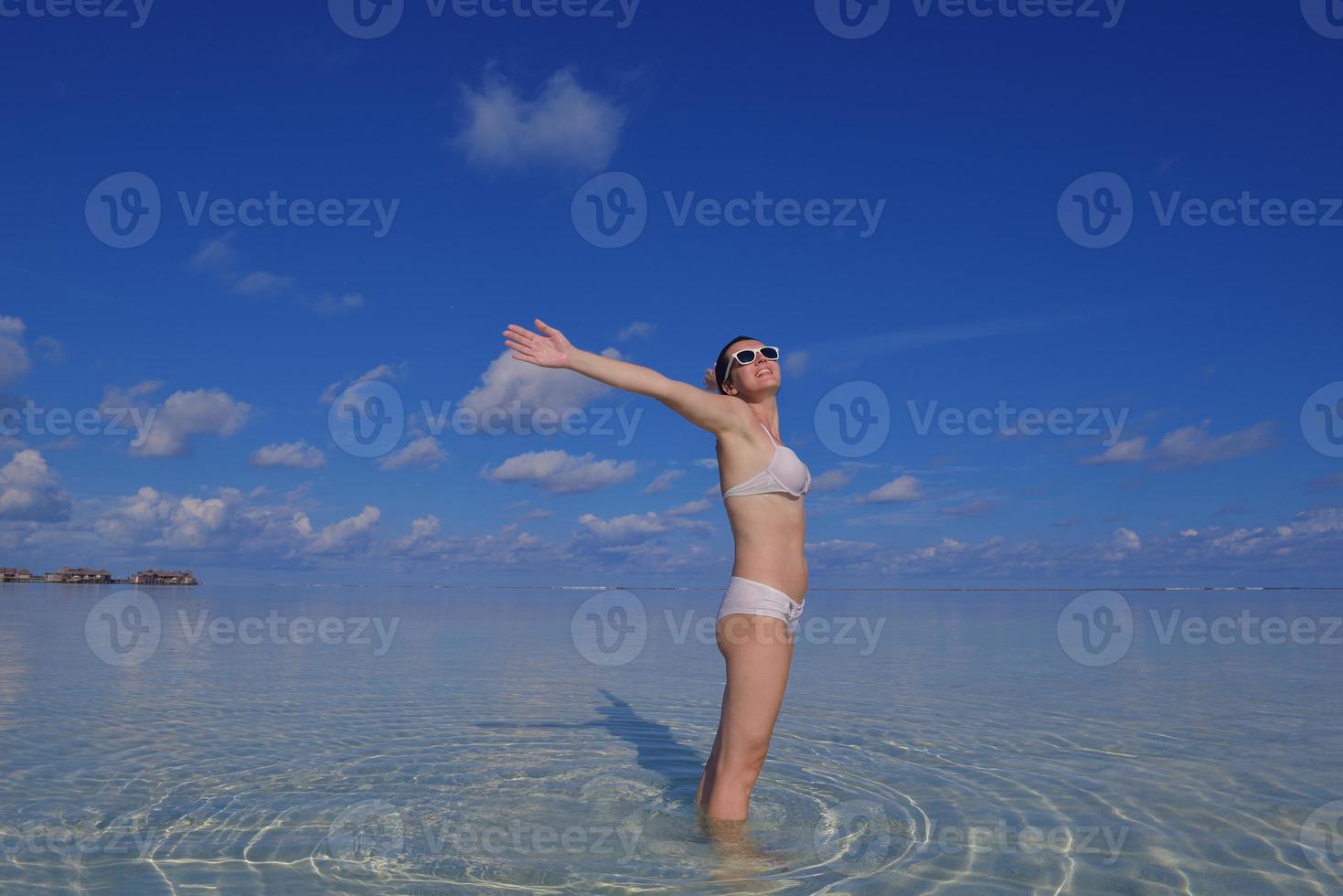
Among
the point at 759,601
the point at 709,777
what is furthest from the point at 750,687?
the point at 709,777

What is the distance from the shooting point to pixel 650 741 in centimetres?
976

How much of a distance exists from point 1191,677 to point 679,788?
42.4 feet

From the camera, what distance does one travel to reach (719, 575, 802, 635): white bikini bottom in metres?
5.72

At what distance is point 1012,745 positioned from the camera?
31.5 feet

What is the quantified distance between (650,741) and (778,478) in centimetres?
527

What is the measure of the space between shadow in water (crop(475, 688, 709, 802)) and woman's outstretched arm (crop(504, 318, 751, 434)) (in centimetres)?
370

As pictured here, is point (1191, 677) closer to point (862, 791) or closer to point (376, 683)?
point (862, 791)

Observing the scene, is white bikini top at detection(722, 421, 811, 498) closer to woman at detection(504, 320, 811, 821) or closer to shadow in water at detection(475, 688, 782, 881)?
woman at detection(504, 320, 811, 821)

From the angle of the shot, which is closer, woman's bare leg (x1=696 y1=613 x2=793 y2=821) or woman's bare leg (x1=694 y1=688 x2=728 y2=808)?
woman's bare leg (x1=696 y1=613 x2=793 y2=821)

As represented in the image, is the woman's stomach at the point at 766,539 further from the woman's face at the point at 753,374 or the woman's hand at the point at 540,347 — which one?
the woman's hand at the point at 540,347

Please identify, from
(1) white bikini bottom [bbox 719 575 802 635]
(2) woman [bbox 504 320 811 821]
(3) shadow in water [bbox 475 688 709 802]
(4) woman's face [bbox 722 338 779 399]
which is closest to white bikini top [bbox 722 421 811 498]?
(2) woman [bbox 504 320 811 821]

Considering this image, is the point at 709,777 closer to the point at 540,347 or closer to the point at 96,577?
the point at 540,347

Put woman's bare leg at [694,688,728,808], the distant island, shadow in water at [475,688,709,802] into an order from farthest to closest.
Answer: the distant island < shadow in water at [475,688,709,802] < woman's bare leg at [694,688,728,808]

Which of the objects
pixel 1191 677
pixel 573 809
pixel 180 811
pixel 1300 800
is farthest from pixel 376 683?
pixel 1191 677
